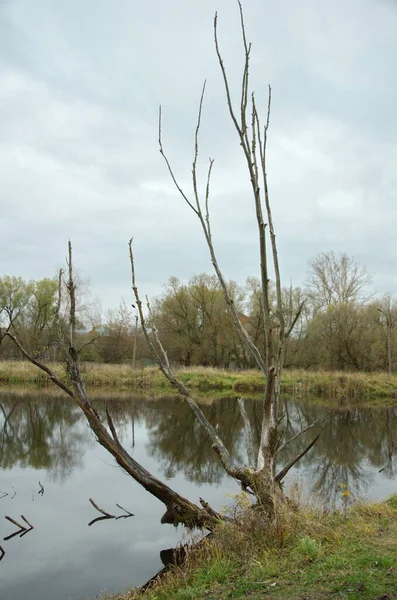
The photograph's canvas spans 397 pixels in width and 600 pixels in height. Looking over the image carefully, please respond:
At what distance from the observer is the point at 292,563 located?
13.4 feet

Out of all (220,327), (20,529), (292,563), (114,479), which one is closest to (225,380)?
(220,327)

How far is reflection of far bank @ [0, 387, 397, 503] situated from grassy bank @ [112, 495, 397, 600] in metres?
1.63

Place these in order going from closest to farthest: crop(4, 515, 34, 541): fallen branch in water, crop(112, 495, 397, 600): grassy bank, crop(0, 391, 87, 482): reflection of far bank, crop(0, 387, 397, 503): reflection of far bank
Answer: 1. crop(112, 495, 397, 600): grassy bank
2. crop(4, 515, 34, 541): fallen branch in water
3. crop(0, 387, 397, 503): reflection of far bank
4. crop(0, 391, 87, 482): reflection of far bank

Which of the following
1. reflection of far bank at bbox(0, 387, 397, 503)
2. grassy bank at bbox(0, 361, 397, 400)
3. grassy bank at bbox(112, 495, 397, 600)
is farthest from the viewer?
grassy bank at bbox(0, 361, 397, 400)

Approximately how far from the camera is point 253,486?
530 centimetres

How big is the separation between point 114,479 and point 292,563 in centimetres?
621

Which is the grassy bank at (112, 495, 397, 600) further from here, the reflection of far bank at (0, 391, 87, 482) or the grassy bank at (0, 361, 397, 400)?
the grassy bank at (0, 361, 397, 400)

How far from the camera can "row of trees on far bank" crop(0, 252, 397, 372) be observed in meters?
32.4

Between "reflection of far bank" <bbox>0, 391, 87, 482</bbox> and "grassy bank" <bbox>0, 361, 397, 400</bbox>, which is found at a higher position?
"grassy bank" <bbox>0, 361, 397, 400</bbox>

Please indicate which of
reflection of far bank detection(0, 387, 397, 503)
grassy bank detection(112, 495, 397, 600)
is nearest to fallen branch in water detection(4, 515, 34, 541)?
grassy bank detection(112, 495, 397, 600)

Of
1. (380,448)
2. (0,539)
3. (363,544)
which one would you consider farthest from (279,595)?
(380,448)

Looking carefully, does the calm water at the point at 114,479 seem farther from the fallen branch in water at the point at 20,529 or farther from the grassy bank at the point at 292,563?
the grassy bank at the point at 292,563

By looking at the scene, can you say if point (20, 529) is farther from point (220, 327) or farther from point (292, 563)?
point (220, 327)

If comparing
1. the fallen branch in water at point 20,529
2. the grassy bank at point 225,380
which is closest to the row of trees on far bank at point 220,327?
the grassy bank at point 225,380
